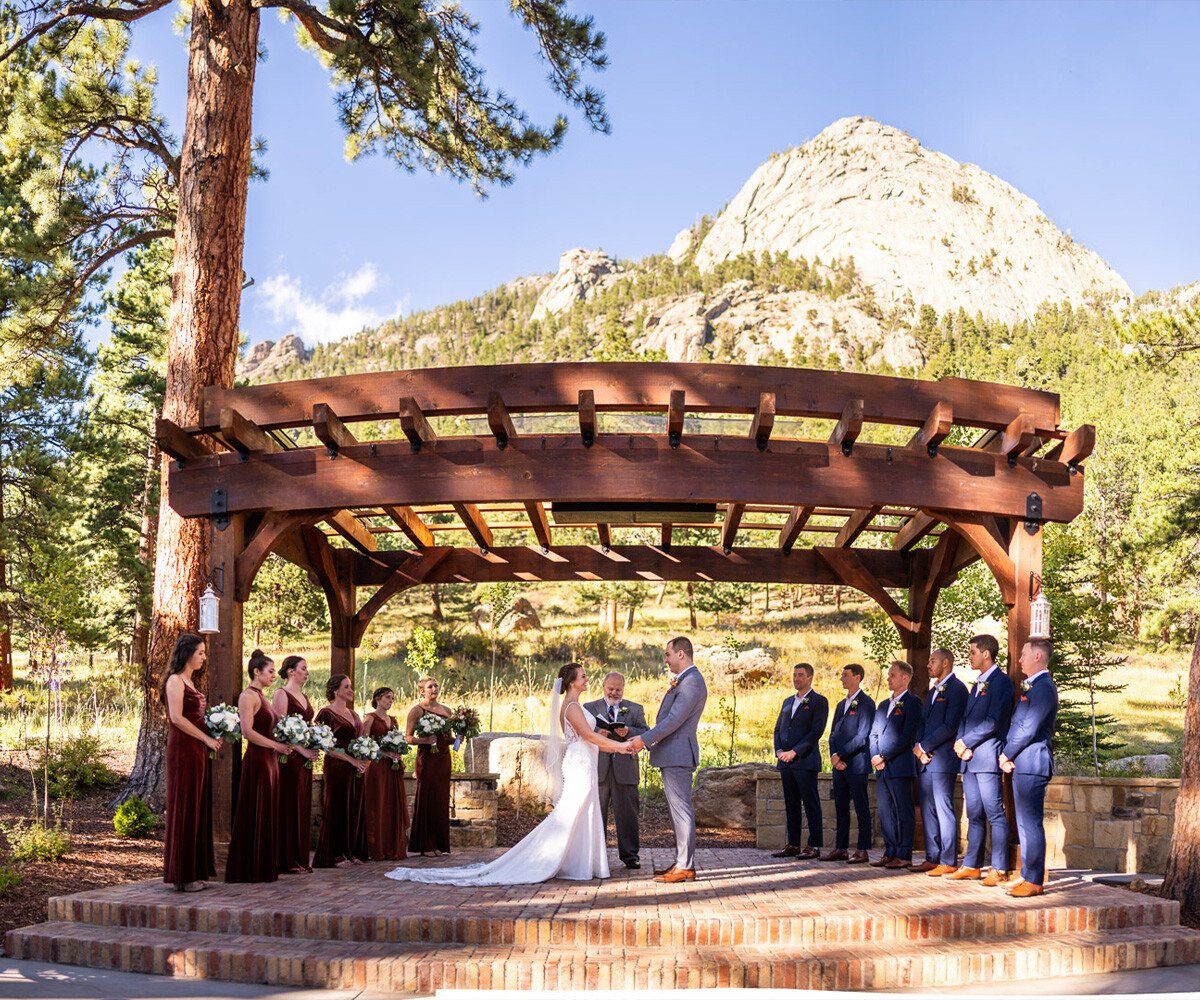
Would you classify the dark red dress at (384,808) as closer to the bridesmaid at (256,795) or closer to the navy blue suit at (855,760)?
the bridesmaid at (256,795)

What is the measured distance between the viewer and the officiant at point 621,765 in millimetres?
8758

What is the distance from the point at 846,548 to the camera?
10.4 metres

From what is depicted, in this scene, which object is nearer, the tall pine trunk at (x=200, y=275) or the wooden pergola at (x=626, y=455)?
the wooden pergola at (x=626, y=455)

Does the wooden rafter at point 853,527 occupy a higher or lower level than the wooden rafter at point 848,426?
lower

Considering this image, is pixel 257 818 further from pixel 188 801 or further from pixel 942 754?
pixel 942 754

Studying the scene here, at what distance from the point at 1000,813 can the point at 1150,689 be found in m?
23.5

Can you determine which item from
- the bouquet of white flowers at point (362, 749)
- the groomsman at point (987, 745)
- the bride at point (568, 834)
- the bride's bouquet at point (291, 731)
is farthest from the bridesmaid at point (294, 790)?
the groomsman at point (987, 745)

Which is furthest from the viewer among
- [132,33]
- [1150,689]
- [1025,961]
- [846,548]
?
[1150,689]

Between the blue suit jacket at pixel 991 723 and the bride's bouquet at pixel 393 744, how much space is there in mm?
4424

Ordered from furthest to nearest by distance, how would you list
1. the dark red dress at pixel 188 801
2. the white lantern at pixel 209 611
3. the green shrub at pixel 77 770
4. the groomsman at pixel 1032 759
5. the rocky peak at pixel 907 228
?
the rocky peak at pixel 907 228 → the green shrub at pixel 77 770 → the white lantern at pixel 209 611 → the groomsman at pixel 1032 759 → the dark red dress at pixel 188 801

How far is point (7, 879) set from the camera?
24.4 ft

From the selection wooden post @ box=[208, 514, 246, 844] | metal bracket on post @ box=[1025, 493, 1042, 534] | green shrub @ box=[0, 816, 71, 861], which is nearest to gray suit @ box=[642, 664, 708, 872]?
metal bracket on post @ box=[1025, 493, 1042, 534]

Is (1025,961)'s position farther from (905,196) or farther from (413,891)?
(905,196)

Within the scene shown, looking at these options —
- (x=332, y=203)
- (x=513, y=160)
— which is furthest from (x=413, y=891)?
(x=332, y=203)
